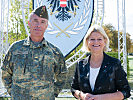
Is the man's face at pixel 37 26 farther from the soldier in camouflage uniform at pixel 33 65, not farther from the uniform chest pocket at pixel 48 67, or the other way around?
the uniform chest pocket at pixel 48 67

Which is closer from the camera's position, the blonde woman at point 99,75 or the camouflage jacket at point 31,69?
the blonde woman at point 99,75

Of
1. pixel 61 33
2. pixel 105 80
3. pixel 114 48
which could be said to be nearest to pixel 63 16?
pixel 61 33

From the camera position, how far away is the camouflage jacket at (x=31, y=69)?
77.5 inches

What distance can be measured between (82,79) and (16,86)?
681 mm

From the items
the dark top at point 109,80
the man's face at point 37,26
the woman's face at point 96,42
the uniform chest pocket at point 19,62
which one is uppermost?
the man's face at point 37,26

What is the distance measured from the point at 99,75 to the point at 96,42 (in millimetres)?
325

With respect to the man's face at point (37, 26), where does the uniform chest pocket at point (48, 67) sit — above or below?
below

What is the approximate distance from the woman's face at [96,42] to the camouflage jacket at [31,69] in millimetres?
435

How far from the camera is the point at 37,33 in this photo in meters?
2.01

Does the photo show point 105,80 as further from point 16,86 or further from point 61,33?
point 61,33

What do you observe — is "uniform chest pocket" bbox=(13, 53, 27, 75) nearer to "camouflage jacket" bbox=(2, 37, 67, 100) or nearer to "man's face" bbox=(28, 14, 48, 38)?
"camouflage jacket" bbox=(2, 37, 67, 100)

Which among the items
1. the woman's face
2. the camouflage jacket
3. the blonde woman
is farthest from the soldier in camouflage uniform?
the woman's face

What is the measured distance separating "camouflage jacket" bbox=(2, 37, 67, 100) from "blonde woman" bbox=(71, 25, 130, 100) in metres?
0.30

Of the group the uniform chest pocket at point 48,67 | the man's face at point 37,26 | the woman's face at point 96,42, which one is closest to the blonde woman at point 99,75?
the woman's face at point 96,42
